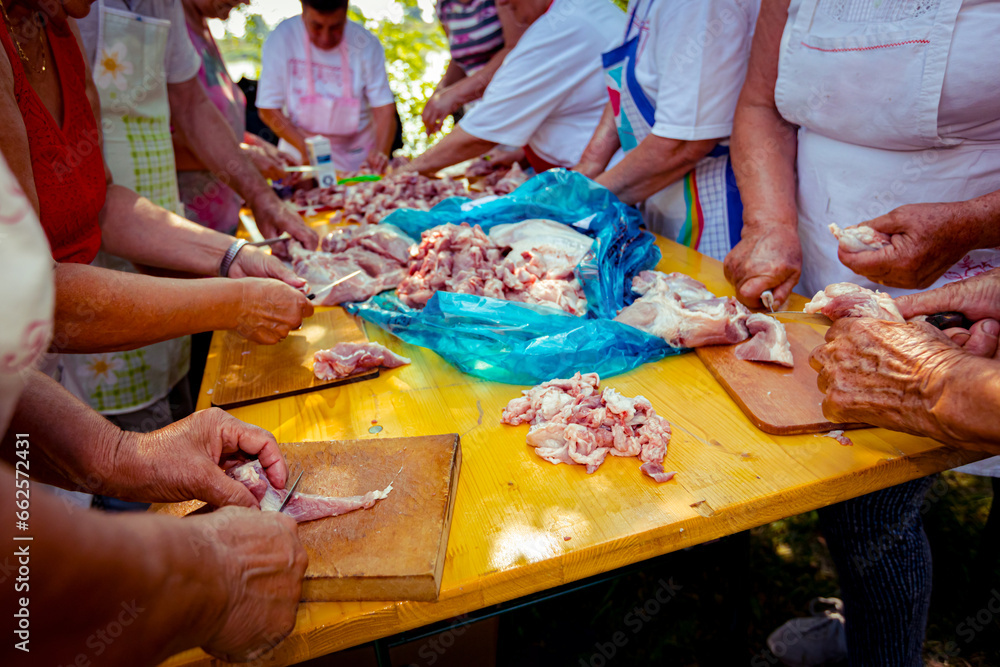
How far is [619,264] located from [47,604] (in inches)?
84.5

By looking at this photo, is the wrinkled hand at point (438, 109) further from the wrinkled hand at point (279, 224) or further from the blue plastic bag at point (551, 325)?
the blue plastic bag at point (551, 325)

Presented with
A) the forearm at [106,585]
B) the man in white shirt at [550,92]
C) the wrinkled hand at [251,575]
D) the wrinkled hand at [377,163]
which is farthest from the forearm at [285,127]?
the forearm at [106,585]

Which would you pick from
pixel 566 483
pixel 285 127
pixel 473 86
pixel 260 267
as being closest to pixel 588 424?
pixel 566 483

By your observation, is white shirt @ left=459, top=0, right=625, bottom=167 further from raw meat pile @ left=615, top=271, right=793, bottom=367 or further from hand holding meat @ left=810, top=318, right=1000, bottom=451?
hand holding meat @ left=810, top=318, right=1000, bottom=451

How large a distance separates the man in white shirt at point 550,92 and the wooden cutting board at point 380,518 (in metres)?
2.98

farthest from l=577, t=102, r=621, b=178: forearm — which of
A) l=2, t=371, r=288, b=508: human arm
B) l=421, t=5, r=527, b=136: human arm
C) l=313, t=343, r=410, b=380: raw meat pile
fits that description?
l=2, t=371, r=288, b=508: human arm

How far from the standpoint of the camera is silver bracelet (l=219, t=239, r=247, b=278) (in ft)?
7.90

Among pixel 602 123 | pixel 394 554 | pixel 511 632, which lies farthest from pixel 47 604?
pixel 602 123

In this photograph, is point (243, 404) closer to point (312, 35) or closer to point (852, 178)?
point (852, 178)

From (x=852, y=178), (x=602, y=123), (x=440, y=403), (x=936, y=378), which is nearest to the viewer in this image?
(x=936, y=378)

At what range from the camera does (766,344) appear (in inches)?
72.2

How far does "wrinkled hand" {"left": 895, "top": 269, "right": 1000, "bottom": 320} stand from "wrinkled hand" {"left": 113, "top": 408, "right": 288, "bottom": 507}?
5.99 feet

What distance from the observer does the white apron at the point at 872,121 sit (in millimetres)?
1904

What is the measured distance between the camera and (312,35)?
5.14m
